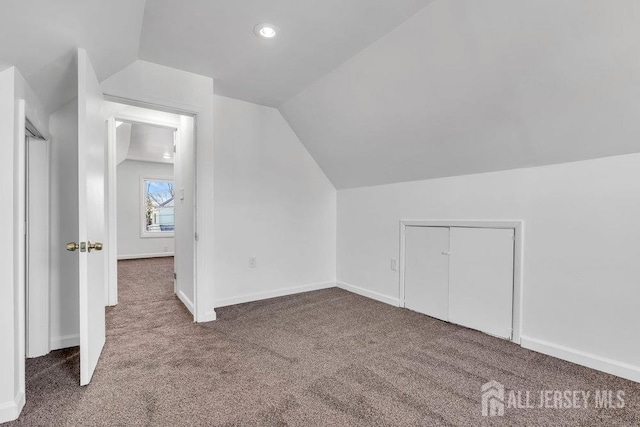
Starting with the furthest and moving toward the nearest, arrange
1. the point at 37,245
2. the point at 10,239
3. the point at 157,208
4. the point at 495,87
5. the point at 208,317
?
the point at 157,208, the point at 208,317, the point at 37,245, the point at 495,87, the point at 10,239

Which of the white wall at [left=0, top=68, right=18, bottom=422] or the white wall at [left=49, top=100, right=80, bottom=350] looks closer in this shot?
the white wall at [left=0, top=68, right=18, bottom=422]

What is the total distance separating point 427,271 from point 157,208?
22.6 feet

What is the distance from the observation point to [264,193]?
354 centimetres

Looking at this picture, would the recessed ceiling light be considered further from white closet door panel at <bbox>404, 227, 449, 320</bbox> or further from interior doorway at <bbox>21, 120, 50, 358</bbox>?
white closet door panel at <bbox>404, 227, 449, 320</bbox>

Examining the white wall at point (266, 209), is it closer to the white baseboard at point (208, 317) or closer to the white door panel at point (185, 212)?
the white door panel at point (185, 212)

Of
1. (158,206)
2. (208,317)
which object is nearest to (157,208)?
(158,206)

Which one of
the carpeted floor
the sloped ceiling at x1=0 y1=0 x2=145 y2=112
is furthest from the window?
the sloped ceiling at x1=0 y1=0 x2=145 y2=112

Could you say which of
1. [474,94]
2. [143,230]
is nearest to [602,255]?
[474,94]

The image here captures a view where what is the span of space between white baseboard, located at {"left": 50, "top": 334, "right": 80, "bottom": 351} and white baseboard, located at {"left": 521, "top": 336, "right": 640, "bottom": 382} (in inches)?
129

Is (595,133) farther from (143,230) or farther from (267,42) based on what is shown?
(143,230)

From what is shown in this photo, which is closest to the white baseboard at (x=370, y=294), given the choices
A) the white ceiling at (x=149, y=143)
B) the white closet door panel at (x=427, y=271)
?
the white closet door panel at (x=427, y=271)

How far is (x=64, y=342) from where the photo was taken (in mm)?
2240

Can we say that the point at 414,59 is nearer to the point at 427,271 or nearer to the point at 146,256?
the point at 427,271

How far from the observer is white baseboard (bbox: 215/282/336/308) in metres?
3.25
